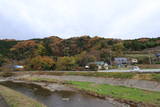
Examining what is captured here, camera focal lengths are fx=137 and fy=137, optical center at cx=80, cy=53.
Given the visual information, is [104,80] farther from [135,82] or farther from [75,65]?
[75,65]

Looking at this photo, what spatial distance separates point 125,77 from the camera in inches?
1004

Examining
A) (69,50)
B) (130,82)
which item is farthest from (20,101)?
(69,50)

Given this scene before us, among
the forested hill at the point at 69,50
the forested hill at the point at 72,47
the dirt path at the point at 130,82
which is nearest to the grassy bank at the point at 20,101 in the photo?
the dirt path at the point at 130,82

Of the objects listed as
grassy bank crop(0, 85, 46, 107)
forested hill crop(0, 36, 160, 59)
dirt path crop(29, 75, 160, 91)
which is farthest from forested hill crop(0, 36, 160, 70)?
grassy bank crop(0, 85, 46, 107)

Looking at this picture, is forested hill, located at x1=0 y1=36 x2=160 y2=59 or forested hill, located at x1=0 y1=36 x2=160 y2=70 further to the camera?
forested hill, located at x1=0 y1=36 x2=160 y2=59

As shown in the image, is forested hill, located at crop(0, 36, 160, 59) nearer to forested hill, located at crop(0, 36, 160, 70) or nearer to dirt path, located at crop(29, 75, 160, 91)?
forested hill, located at crop(0, 36, 160, 70)

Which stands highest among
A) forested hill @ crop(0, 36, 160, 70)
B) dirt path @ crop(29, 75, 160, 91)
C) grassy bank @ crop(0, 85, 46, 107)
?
forested hill @ crop(0, 36, 160, 70)

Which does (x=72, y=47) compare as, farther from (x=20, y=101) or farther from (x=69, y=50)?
(x=20, y=101)

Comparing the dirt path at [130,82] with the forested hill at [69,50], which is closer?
the dirt path at [130,82]

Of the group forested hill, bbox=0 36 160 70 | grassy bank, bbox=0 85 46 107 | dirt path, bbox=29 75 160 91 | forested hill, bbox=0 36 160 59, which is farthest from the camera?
forested hill, bbox=0 36 160 59

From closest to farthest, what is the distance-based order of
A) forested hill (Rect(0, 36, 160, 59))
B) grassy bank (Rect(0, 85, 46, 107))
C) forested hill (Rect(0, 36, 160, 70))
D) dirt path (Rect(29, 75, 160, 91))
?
grassy bank (Rect(0, 85, 46, 107)), dirt path (Rect(29, 75, 160, 91)), forested hill (Rect(0, 36, 160, 70)), forested hill (Rect(0, 36, 160, 59))

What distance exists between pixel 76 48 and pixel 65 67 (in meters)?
39.3

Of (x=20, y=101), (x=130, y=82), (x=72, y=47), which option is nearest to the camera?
(x=20, y=101)

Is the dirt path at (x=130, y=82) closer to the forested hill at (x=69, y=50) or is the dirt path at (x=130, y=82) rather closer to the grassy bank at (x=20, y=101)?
the grassy bank at (x=20, y=101)
